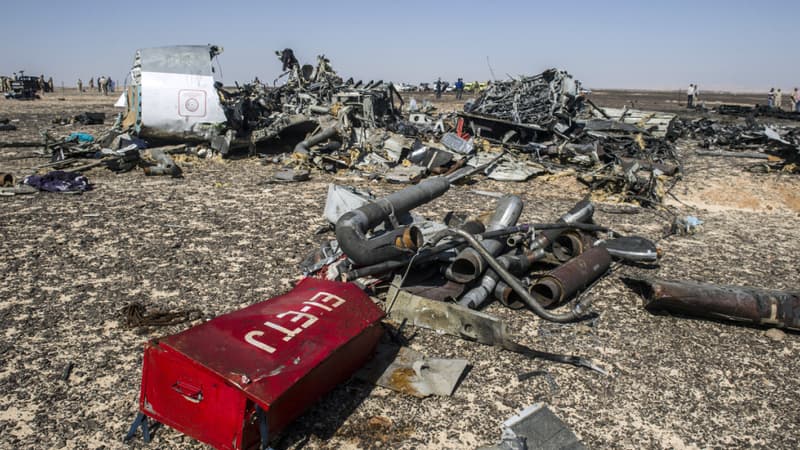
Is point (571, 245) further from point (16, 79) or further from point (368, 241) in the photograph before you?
point (16, 79)

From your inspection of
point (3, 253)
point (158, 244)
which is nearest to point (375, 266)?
point (158, 244)

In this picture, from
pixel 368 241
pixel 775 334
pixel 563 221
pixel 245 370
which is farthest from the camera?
pixel 563 221

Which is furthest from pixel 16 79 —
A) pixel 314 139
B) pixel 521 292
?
pixel 521 292

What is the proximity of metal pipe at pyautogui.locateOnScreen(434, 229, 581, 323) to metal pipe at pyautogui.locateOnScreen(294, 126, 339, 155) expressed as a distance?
8.58 meters

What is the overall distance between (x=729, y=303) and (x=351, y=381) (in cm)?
390

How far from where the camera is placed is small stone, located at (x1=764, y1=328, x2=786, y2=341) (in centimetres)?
490

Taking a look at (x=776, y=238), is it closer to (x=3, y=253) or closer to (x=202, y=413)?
(x=202, y=413)

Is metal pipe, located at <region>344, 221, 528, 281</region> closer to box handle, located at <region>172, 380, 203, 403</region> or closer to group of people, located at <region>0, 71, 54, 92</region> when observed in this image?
box handle, located at <region>172, 380, 203, 403</region>

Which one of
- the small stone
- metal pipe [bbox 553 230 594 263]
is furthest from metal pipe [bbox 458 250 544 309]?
the small stone

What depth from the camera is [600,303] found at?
5551mm

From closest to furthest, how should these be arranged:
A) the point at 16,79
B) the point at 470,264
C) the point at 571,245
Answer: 1. the point at 470,264
2. the point at 571,245
3. the point at 16,79

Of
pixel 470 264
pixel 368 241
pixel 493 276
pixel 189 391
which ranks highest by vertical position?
pixel 368 241

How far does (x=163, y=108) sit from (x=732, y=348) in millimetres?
13493

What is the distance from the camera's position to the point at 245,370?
9.44 feet
